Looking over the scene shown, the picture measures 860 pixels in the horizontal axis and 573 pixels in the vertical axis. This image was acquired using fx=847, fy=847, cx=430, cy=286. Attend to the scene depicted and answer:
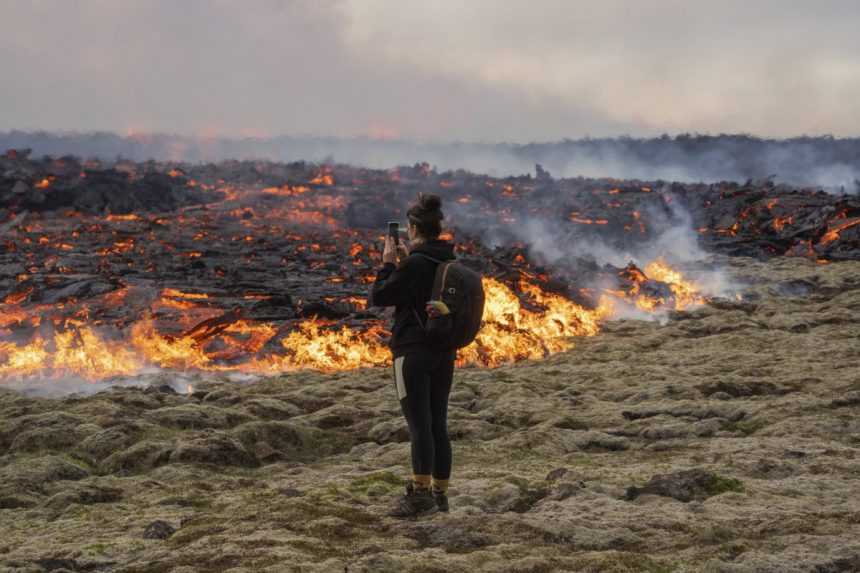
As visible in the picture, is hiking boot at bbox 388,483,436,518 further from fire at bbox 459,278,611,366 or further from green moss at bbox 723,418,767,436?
fire at bbox 459,278,611,366

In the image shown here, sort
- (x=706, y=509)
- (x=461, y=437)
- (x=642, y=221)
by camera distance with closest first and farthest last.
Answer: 1. (x=706, y=509)
2. (x=461, y=437)
3. (x=642, y=221)

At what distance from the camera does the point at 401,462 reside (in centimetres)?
969

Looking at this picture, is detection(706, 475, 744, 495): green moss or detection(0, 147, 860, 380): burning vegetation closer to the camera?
detection(706, 475, 744, 495): green moss

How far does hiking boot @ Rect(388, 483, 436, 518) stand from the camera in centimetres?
680

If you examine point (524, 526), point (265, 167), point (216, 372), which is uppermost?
point (265, 167)

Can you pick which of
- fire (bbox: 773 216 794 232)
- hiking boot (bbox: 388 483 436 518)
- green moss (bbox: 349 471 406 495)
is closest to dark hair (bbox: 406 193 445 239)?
hiking boot (bbox: 388 483 436 518)

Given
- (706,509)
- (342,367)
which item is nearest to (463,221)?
(342,367)

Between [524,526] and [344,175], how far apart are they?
58.5 meters

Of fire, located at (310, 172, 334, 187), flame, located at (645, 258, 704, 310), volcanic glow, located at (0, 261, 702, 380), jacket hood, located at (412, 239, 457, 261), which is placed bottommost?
volcanic glow, located at (0, 261, 702, 380)

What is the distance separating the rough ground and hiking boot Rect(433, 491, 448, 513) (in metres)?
0.19

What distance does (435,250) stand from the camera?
682 centimetres

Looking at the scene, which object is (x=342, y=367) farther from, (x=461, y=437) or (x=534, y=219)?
(x=534, y=219)

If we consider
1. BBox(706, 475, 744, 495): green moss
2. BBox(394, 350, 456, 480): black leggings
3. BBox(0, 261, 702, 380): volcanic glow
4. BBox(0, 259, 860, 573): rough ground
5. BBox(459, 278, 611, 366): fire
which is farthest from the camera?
BBox(459, 278, 611, 366): fire

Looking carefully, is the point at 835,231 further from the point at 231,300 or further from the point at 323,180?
the point at 323,180
